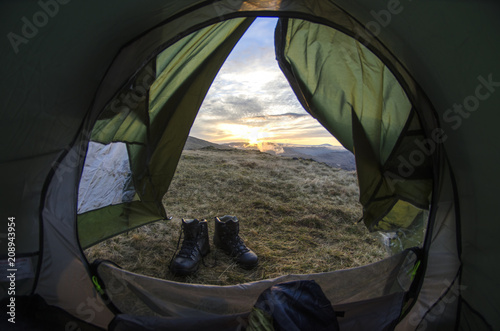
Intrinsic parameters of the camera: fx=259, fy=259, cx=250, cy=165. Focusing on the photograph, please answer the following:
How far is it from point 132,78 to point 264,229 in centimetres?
178

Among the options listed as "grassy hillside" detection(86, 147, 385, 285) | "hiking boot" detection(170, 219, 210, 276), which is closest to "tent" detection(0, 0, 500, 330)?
"hiking boot" detection(170, 219, 210, 276)

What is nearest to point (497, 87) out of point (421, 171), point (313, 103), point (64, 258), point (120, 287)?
point (421, 171)

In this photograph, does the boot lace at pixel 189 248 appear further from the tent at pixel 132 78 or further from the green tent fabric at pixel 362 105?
the green tent fabric at pixel 362 105

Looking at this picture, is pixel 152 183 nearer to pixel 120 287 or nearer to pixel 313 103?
pixel 120 287

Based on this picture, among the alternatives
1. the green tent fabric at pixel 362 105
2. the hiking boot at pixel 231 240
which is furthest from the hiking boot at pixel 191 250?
the green tent fabric at pixel 362 105

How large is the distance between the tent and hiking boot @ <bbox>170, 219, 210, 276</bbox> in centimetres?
47

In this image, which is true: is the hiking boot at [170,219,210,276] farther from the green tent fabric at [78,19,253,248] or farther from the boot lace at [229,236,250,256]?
the green tent fabric at [78,19,253,248]

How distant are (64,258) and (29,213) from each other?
0.81ft

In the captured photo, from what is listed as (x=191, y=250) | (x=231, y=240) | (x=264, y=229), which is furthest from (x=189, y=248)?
(x=264, y=229)

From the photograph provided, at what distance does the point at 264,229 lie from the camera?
253cm

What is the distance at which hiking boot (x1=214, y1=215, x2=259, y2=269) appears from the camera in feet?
6.23

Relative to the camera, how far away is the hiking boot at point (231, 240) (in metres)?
1.90

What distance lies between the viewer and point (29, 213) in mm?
1097

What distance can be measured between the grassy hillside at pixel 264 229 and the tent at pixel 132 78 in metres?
0.58
